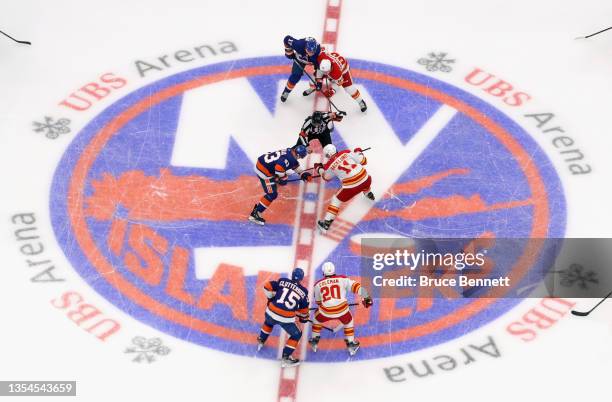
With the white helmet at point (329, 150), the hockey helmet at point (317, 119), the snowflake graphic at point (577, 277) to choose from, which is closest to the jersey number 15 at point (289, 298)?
the white helmet at point (329, 150)

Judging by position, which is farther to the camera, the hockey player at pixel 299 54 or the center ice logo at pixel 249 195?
the hockey player at pixel 299 54

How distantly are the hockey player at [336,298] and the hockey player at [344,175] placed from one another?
1321 millimetres

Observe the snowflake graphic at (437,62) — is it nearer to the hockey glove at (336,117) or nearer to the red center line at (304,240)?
the red center line at (304,240)

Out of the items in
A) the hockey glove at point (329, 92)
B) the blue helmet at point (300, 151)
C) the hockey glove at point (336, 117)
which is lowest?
the blue helmet at point (300, 151)

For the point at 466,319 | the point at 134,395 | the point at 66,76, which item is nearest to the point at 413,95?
the point at 466,319

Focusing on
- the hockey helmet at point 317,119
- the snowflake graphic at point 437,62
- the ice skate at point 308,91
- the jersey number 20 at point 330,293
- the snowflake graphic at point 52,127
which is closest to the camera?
the jersey number 20 at point 330,293

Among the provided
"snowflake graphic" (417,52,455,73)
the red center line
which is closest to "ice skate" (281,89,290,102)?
the red center line

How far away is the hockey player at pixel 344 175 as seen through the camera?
34.6 ft

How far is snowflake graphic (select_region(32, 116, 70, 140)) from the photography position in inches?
465

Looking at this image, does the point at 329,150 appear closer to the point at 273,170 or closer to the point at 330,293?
the point at 273,170

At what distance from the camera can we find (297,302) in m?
9.20

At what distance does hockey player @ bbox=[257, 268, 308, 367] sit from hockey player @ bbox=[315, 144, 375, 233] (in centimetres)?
148

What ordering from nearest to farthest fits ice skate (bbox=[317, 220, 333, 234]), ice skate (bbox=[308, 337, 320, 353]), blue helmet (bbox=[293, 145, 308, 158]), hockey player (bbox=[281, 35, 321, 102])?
1. ice skate (bbox=[308, 337, 320, 353])
2. blue helmet (bbox=[293, 145, 308, 158])
3. ice skate (bbox=[317, 220, 333, 234])
4. hockey player (bbox=[281, 35, 321, 102])

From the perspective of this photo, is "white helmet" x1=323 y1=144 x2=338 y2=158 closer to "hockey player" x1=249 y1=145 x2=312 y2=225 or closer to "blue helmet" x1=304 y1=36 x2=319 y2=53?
"hockey player" x1=249 y1=145 x2=312 y2=225
